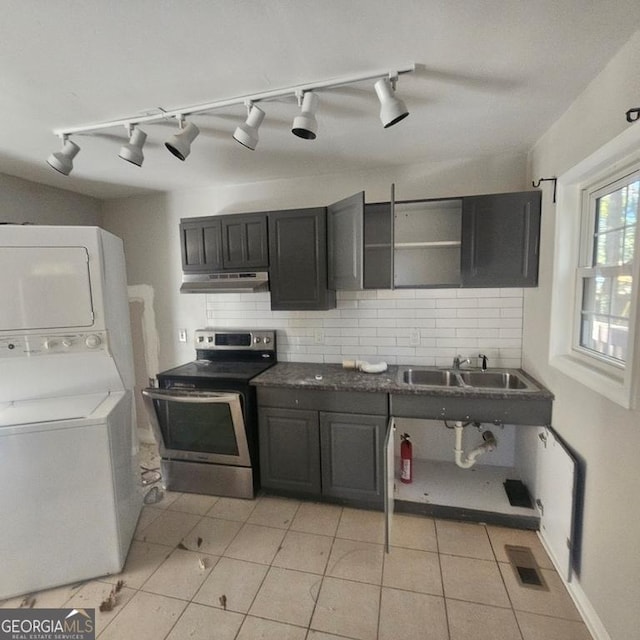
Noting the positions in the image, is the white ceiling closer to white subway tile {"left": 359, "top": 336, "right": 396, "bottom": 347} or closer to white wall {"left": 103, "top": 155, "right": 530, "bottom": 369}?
white wall {"left": 103, "top": 155, "right": 530, "bottom": 369}

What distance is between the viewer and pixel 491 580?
65.7 inches

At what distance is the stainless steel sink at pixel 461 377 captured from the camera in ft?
7.47

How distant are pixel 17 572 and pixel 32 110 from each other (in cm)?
231

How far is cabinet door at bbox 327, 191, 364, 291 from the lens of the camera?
2045 millimetres

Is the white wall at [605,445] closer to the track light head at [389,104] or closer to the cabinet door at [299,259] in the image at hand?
the track light head at [389,104]

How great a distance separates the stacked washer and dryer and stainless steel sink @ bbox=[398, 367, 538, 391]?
183 centimetres

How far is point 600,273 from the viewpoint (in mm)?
1551

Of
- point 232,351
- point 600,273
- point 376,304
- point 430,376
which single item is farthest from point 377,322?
point 600,273

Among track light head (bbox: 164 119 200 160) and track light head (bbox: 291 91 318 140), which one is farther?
track light head (bbox: 164 119 200 160)

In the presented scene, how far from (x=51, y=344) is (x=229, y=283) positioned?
117 cm

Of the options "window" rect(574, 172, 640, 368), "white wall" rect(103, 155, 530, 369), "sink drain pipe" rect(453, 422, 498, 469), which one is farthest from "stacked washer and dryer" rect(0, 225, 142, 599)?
"window" rect(574, 172, 640, 368)

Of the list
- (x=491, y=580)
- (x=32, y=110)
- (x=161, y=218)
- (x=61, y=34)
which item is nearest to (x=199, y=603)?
(x=491, y=580)

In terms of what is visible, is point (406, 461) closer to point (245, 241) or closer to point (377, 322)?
point (377, 322)

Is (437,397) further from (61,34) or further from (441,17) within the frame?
(61,34)
